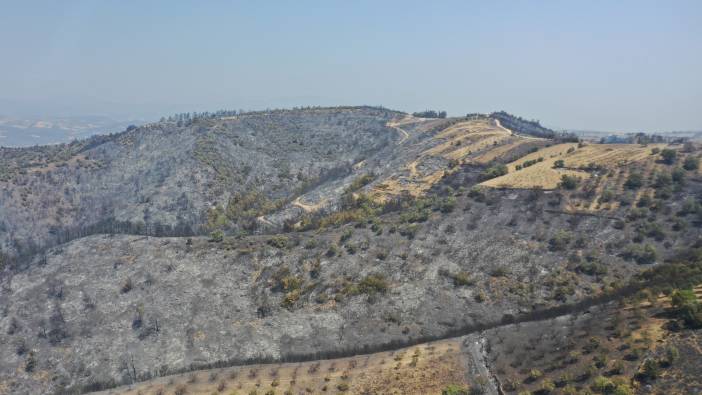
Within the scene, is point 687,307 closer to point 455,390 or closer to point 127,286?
point 455,390

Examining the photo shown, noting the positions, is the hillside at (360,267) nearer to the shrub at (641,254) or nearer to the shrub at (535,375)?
the shrub at (641,254)

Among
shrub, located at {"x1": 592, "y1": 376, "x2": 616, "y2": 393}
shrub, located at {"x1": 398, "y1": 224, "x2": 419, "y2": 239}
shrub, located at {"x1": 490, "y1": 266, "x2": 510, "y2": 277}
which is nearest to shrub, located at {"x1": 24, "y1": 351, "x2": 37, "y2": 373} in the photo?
shrub, located at {"x1": 398, "y1": 224, "x2": 419, "y2": 239}

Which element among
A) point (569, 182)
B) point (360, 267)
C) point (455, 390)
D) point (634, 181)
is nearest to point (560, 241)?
point (569, 182)

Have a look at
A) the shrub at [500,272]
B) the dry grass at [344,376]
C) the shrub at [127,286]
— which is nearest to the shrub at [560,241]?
the shrub at [500,272]

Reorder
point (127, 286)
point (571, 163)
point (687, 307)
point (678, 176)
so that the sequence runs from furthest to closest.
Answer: point (571, 163)
point (678, 176)
point (127, 286)
point (687, 307)

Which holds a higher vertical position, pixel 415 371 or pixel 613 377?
pixel 613 377

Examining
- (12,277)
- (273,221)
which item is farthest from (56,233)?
(273,221)

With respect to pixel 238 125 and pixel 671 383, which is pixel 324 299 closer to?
pixel 671 383
